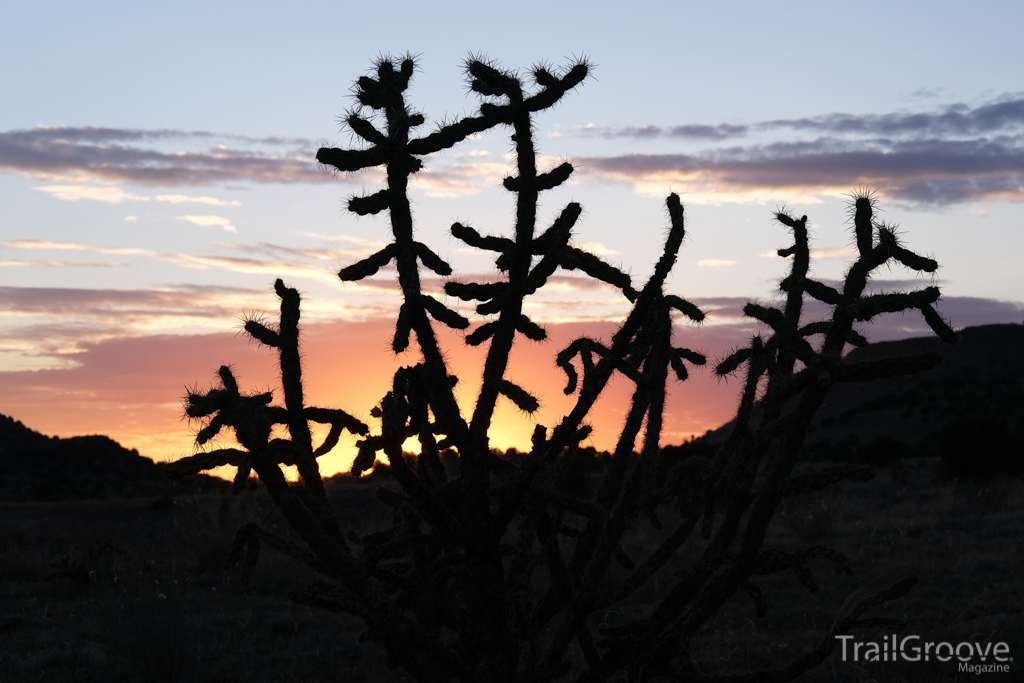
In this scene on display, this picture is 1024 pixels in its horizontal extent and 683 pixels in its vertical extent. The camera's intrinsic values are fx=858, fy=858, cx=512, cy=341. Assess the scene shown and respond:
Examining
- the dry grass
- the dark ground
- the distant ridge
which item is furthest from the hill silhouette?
the distant ridge

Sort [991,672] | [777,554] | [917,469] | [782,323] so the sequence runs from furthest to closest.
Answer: [917,469] < [991,672] < [777,554] < [782,323]

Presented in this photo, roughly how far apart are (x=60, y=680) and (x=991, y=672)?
8.68m

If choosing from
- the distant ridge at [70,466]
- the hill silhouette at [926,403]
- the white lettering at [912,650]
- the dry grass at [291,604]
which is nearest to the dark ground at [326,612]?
the dry grass at [291,604]

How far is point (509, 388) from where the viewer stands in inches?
162

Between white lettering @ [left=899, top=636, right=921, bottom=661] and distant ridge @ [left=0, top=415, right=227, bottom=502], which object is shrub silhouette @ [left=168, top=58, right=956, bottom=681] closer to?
white lettering @ [left=899, top=636, right=921, bottom=661]

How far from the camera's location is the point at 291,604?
1190 cm

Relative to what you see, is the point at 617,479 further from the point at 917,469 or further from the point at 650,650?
the point at 917,469

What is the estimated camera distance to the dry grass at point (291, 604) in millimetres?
8688

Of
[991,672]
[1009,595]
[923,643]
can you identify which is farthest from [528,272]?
[1009,595]

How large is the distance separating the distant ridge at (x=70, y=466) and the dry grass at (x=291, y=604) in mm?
24655

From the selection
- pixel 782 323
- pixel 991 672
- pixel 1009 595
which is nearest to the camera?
pixel 782 323

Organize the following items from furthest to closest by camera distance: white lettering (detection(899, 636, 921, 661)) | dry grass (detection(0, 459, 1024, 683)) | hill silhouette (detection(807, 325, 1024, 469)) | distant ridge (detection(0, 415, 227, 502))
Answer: hill silhouette (detection(807, 325, 1024, 469)), distant ridge (detection(0, 415, 227, 502)), dry grass (detection(0, 459, 1024, 683)), white lettering (detection(899, 636, 921, 661))

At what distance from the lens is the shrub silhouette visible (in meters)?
3.64

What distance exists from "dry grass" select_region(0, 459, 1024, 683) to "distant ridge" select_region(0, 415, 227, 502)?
2466 centimetres
